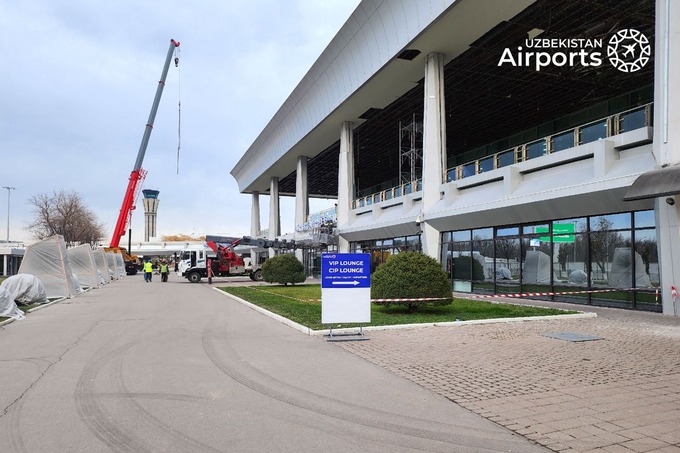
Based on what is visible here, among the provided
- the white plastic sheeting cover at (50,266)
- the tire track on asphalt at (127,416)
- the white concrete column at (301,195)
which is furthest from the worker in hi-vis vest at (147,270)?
the tire track on asphalt at (127,416)

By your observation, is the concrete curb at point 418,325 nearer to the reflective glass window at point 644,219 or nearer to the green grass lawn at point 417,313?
the green grass lawn at point 417,313

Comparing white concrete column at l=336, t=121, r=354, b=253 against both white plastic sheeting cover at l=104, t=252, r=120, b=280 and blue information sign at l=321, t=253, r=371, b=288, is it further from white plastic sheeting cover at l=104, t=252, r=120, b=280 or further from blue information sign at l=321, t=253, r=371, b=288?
blue information sign at l=321, t=253, r=371, b=288

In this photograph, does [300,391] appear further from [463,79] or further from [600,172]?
[463,79]

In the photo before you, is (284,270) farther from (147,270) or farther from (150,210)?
(150,210)

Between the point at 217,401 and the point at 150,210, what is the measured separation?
626ft

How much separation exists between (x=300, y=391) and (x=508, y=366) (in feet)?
11.7

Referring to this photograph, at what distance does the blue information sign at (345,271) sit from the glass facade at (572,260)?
10133mm

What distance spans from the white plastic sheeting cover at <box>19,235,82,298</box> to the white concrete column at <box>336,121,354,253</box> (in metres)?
19.0

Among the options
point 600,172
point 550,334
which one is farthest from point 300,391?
point 600,172

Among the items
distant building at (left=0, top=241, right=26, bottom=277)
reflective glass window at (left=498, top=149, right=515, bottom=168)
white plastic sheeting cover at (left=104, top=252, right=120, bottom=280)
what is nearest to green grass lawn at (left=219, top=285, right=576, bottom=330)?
reflective glass window at (left=498, top=149, right=515, bottom=168)

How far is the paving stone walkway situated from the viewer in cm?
496

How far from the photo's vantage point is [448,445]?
464 cm

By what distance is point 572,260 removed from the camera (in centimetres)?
1927

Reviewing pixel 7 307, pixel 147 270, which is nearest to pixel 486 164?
pixel 7 307
